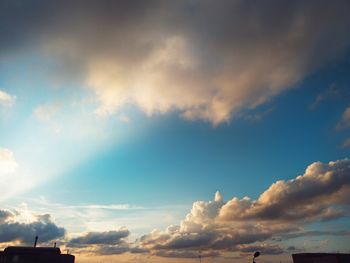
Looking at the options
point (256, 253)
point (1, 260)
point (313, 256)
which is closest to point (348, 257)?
A: point (313, 256)

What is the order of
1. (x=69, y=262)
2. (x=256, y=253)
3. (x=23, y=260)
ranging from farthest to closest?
(x=69, y=262)
(x=23, y=260)
(x=256, y=253)

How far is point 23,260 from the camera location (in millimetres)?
71312

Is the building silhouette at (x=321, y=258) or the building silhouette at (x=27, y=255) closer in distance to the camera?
the building silhouette at (x=27, y=255)

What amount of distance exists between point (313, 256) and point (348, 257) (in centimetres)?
970

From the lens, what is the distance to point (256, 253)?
80.7 ft

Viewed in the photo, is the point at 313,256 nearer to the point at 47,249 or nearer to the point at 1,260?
the point at 47,249

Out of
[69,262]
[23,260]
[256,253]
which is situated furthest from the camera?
[69,262]

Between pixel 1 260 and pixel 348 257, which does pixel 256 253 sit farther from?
pixel 1 260

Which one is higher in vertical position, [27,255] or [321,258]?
[27,255]

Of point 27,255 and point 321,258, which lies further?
point 321,258

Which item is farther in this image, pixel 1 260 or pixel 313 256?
pixel 313 256

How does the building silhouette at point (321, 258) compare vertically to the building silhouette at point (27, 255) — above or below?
below

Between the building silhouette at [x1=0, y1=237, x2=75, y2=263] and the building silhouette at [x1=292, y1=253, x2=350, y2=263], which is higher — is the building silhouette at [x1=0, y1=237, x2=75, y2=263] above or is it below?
above

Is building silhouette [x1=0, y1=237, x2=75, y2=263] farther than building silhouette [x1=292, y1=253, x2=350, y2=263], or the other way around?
building silhouette [x1=292, y1=253, x2=350, y2=263]
